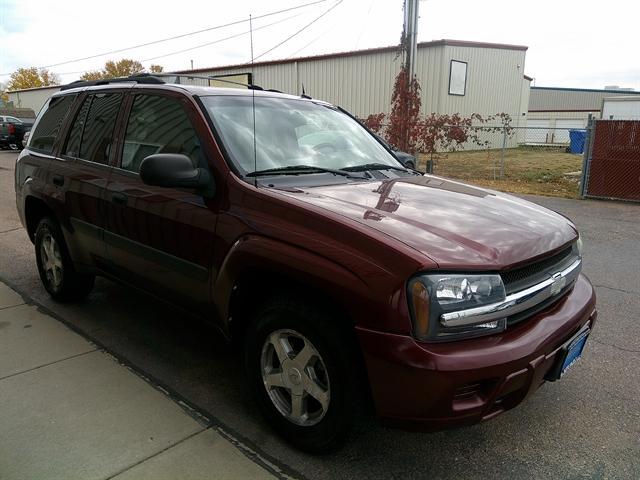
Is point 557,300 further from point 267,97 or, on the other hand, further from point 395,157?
point 267,97

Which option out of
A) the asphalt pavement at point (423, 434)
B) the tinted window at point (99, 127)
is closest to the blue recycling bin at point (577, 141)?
the asphalt pavement at point (423, 434)

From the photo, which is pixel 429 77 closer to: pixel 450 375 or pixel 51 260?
pixel 51 260

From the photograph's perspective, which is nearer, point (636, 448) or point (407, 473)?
point (407, 473)

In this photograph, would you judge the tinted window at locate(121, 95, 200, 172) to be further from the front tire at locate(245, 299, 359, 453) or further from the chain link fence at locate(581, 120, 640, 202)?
the chain link fence at locate(581, 120, 640, 202)

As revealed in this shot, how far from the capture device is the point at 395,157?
397 centimetres

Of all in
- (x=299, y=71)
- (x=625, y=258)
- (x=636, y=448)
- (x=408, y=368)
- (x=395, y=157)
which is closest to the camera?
(x=408, y=368)

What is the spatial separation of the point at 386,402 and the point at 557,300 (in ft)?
3.57

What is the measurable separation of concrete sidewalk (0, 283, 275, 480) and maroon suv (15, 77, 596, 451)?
427 millimetres

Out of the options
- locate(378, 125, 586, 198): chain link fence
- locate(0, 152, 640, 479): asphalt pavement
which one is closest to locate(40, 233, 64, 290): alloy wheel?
locate(0, 152, 640, 479): asphalt pavement

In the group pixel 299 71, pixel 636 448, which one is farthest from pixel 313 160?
pixel 299 71

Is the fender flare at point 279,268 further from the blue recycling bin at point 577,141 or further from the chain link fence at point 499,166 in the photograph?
the blue recycling bin at point 577,141

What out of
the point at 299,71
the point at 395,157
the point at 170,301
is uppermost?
the point at 299,71

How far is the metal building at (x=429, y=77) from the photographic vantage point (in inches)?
895

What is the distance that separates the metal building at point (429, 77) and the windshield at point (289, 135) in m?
18.7
